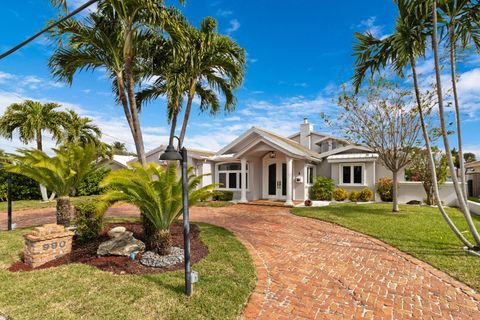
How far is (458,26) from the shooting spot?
662cm

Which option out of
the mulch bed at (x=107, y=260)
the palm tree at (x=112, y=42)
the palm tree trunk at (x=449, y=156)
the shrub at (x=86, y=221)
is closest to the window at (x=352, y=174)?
the palm tree trunk at (x=449, y=156)

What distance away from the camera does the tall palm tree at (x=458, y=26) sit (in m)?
6.31

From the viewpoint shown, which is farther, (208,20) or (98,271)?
(208,20)

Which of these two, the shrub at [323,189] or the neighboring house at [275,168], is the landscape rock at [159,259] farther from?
the shrub at [323,189]

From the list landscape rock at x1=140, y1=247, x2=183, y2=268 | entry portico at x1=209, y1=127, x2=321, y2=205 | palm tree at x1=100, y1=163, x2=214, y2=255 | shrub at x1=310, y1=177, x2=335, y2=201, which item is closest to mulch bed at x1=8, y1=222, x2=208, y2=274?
landscape rock at x1=140, y1=247, x2=183, y2=268

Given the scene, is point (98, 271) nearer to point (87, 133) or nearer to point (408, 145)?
point (408, 145)

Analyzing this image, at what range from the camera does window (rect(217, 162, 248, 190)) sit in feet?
59.6

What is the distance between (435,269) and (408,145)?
819 centimetres

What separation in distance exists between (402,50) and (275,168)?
11632 mm

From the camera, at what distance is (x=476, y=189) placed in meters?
20.9

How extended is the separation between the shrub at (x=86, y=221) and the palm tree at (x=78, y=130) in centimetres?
1450

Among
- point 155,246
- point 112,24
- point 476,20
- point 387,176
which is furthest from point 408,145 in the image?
point 112,24

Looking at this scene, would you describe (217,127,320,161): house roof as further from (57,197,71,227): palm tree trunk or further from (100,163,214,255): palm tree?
(57,197,71,227): palm tree trunk

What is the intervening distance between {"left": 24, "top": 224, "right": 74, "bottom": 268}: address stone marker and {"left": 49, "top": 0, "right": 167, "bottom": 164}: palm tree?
110 inches
